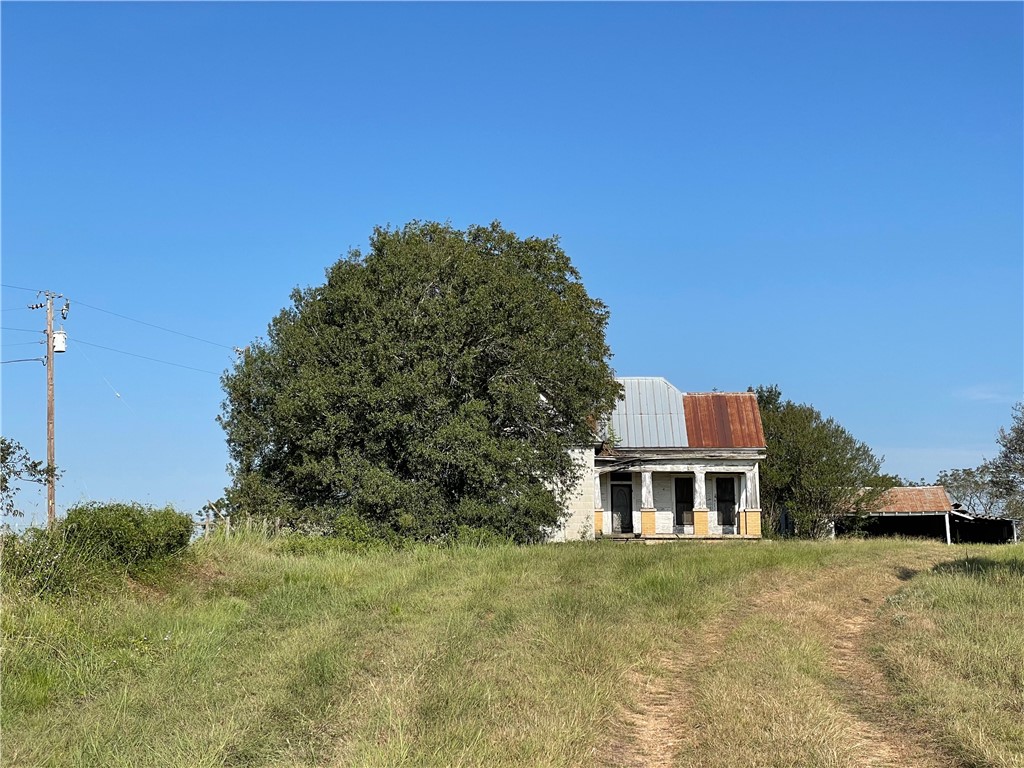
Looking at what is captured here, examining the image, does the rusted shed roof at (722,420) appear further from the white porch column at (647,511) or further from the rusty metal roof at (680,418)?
the white porch column at (647,511)

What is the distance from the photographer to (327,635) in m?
11.6

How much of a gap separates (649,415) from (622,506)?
415 cm

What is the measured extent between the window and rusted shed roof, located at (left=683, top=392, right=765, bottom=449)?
2671 mm

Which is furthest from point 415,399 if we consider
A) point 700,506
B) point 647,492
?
point 700,506

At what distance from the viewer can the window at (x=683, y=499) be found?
41.3 meters

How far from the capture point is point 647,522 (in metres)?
38.4

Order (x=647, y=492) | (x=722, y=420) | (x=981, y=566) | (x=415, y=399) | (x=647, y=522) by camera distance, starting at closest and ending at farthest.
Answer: (x=981, y=566), (x=415, y=399), (x=647, y=522), (x=647, y=492), (x=722, y=420)

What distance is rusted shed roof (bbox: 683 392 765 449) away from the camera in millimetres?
39406

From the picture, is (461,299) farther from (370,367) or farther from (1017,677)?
(1017,677)

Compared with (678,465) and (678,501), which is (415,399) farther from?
(678,501)

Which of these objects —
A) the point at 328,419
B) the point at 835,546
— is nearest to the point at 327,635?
the point at 328,419

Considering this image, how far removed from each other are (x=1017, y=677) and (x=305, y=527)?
64.3 ft

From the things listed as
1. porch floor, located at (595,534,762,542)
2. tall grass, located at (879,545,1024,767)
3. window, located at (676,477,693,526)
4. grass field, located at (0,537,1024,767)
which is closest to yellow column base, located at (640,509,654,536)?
Result: porch floor, located at (595,534,762,542)

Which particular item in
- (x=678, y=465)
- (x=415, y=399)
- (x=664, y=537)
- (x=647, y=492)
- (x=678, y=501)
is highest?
(x=415, y=399)
